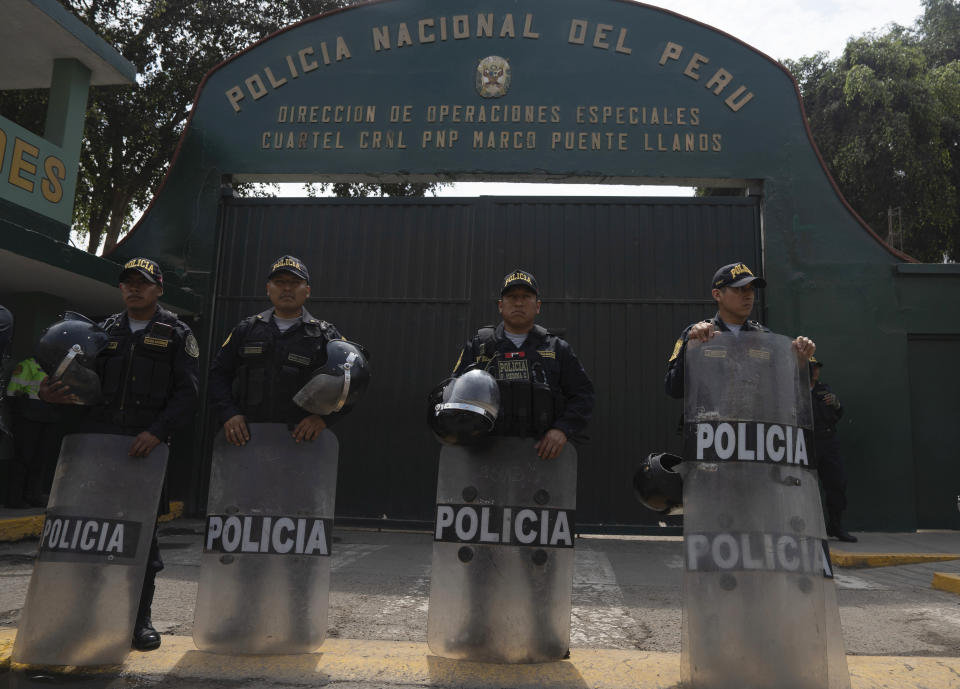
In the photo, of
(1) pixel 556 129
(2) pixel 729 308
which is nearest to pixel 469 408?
(2) pixel 729 308

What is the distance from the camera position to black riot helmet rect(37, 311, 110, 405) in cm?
319

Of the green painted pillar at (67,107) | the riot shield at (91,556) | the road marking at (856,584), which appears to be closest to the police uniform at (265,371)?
the riot shield at (91,556)

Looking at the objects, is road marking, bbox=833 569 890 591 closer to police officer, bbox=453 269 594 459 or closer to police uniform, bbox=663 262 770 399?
police uniform, bbox=663 262 770 399

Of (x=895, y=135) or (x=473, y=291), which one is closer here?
(x=473, y=291)

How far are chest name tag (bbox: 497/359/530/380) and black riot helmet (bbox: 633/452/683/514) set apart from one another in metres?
0.74

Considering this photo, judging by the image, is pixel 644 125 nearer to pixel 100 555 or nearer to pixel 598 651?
pixel 598 651

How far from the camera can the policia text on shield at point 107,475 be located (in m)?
3.04

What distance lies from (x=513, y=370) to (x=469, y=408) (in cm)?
44

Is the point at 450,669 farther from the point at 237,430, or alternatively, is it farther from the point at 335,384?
the point at 237,430

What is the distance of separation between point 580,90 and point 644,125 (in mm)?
952

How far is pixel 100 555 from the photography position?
3139mm

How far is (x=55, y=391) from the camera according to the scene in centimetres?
319

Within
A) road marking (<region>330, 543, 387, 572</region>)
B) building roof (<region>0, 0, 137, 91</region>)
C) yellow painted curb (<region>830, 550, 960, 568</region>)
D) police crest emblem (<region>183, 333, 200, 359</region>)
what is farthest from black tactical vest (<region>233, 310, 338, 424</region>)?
building roof (<region>0, 0, 137, 91</region>)

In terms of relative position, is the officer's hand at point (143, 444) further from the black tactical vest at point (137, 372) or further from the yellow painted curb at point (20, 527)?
the yellow painted curb at point (20, 527)
